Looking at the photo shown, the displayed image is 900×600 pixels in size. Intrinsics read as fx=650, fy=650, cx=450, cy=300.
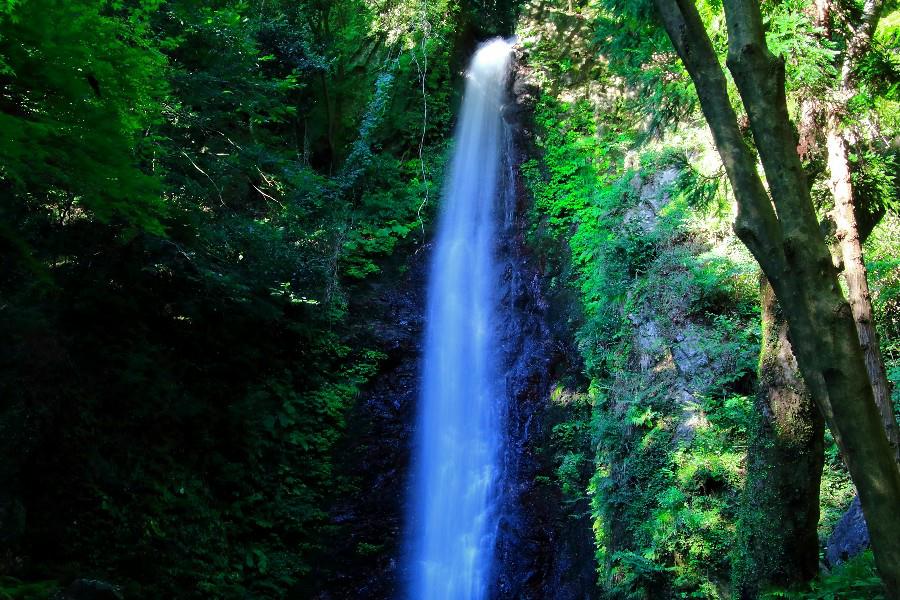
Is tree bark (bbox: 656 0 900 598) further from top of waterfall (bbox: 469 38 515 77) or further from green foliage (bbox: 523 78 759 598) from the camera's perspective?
top of waterfall (bbox: 469 38 515 77)

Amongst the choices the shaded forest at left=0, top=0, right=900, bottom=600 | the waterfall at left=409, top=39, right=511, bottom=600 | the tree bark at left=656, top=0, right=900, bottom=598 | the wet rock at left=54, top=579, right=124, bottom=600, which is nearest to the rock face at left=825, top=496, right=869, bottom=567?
the shaded forest at left=0, top=0, right=900, bottom=600

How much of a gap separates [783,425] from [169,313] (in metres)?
7.50

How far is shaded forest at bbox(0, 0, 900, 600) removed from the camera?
4.02 meters

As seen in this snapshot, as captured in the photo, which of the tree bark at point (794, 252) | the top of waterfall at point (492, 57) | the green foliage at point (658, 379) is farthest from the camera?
the top of waterfall at point (492, 57)

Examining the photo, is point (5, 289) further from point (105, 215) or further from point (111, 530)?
point (111, 530)

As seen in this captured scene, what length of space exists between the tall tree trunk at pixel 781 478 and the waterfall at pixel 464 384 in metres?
4.87

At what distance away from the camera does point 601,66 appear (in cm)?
1288

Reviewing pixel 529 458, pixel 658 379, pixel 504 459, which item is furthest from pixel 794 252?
pixel 504 459

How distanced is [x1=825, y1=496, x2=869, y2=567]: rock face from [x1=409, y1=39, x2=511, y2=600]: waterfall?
4436mm

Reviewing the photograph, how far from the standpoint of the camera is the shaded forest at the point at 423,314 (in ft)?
13.2

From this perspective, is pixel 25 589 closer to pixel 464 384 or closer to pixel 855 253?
pixel 855 253

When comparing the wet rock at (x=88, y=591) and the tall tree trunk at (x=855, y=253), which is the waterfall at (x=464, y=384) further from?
the tall tree trunk at (x=855, y=253)

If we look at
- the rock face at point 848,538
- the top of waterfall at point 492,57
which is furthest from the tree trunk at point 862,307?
the top of waterfall at point 492,57

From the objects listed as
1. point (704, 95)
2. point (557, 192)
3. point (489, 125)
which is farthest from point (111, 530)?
point (489, 125)
